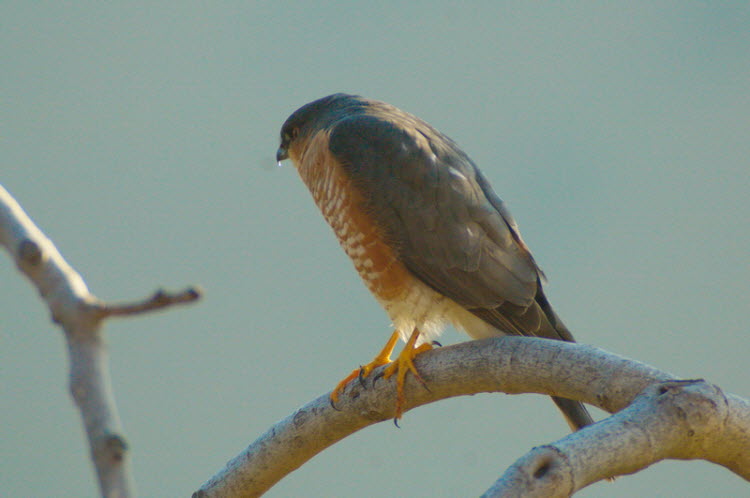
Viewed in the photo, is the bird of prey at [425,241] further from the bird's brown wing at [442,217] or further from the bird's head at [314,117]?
the bird's head at [314,117]

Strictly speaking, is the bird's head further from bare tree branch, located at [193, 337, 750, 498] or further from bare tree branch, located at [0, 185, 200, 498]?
bare tree branch, located at [0, 185, 200, 498]

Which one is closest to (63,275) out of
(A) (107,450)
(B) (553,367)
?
(A) (107,450)

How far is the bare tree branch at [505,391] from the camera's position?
209 cm

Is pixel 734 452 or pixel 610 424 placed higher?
pixel 610 424

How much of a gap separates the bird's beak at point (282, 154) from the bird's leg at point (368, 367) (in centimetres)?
147

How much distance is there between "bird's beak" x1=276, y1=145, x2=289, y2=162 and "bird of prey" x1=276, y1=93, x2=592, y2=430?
972 millimetres

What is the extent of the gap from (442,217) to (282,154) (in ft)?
5.17

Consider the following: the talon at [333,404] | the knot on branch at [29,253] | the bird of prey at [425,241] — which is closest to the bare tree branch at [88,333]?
the knot on branch at [29,253]

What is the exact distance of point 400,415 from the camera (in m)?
A: 3.28

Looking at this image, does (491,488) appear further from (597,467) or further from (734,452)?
(734,452)

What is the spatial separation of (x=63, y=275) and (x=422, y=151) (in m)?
2.80

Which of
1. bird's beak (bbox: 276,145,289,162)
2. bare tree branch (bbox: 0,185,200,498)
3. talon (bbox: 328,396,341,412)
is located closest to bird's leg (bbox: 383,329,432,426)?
talon (bbox: 328,396,341,412)

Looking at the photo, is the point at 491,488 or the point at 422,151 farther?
the point at 422,151

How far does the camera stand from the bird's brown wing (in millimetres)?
3506
